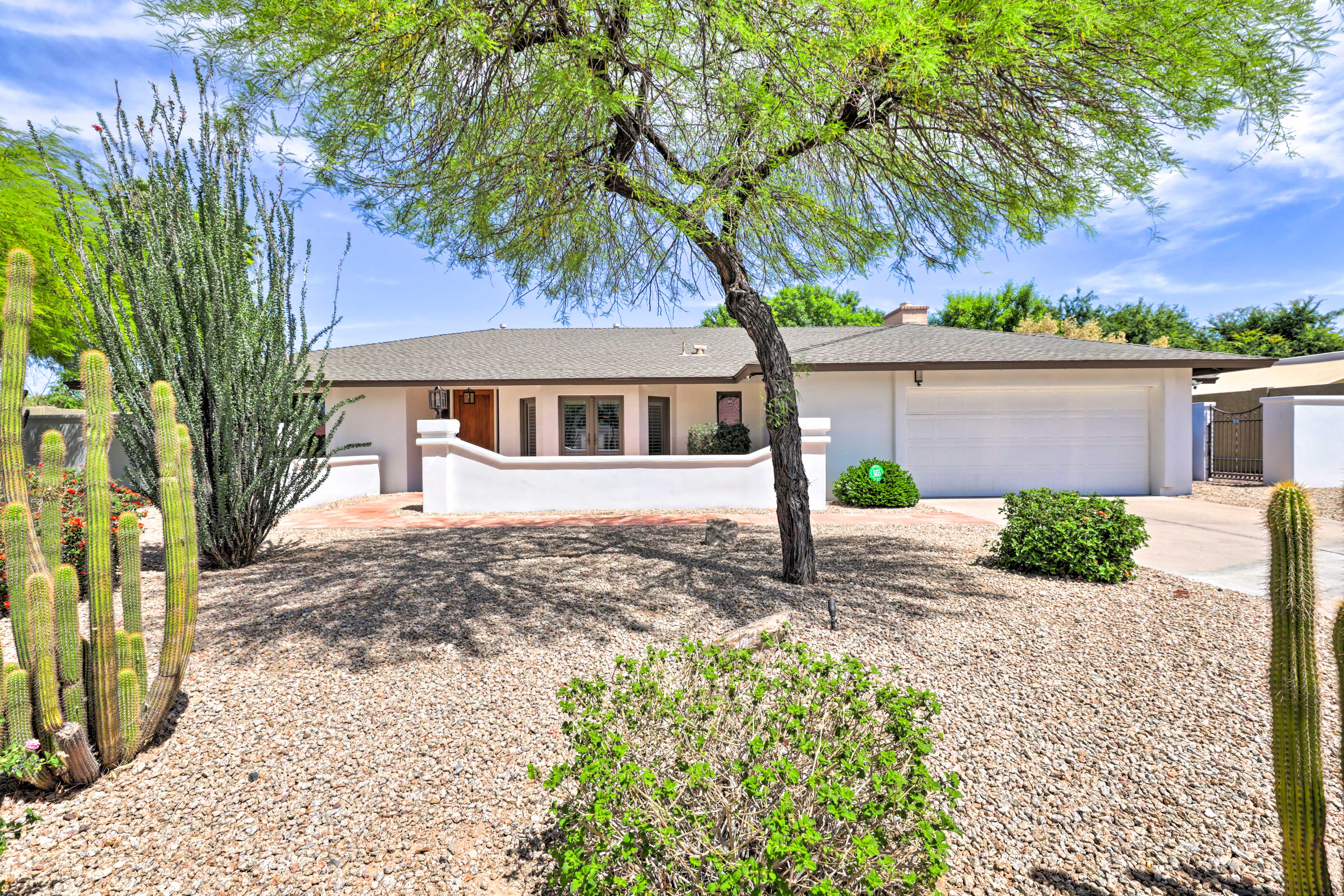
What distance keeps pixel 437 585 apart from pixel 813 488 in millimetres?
7847

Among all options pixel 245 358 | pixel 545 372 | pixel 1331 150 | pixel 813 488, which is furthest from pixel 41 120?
pixel 1331 150

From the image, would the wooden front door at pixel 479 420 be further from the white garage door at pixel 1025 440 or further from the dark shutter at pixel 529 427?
the white garage door at pixel 1025 440

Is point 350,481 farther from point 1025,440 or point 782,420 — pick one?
point 1025,440

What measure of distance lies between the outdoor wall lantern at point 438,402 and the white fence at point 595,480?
153 inches

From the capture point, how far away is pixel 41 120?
699 centimetres

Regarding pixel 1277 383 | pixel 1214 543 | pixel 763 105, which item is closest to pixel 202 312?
pixel 763 105

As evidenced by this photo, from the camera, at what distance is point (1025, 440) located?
13.6 m

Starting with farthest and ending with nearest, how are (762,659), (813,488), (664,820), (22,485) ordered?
(813,488), (762,659), (22,485), (664,820)

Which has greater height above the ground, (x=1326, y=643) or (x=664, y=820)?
(x=664, y=820)

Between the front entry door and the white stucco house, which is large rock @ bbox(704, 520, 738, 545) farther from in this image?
the front entry door

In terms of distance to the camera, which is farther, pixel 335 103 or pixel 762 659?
pixel 335 103

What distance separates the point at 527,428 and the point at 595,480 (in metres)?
4.79

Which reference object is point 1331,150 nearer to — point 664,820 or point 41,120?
point 664,820

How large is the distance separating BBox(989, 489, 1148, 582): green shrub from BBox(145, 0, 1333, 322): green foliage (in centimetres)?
297
